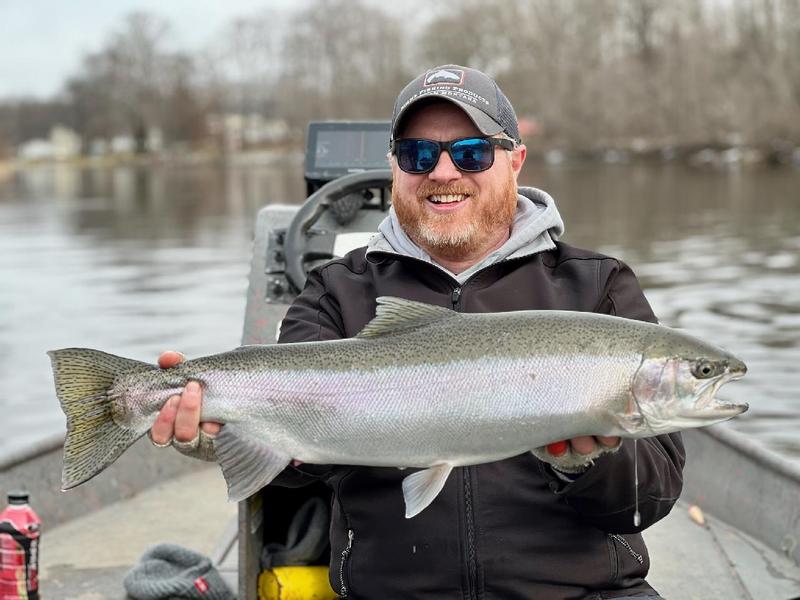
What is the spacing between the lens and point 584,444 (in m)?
2.83

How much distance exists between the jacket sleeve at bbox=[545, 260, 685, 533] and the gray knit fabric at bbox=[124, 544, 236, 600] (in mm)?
2047

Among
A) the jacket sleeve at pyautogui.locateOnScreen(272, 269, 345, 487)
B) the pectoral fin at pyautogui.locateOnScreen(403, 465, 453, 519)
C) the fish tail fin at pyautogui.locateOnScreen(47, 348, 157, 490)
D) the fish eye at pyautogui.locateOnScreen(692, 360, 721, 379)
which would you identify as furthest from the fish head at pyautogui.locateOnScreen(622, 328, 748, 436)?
the fish tail fin at pyautogui.locateOnScreen(47, 348, 157, 490)

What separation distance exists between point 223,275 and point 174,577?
15571mm

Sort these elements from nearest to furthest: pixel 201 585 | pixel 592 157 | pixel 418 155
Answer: pixel 418 155
pixel 201 585
pixel 592 157

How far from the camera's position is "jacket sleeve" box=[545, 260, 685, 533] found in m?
2.91

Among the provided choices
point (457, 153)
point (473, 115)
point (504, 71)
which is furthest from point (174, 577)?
point (504, 71)

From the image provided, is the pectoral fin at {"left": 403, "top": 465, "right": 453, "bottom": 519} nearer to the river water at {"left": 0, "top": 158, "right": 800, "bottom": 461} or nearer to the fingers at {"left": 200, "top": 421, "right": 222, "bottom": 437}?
the fingers at {"left": 200, "top": 421, "right": 222, "bottom": 437}

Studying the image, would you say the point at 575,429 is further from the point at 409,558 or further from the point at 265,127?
the point at 265,127

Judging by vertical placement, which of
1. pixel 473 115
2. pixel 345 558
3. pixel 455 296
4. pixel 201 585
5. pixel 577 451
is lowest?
pixel 201 585

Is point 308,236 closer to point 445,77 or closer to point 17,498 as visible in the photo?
point 445,77

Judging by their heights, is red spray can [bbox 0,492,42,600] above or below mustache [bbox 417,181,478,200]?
below

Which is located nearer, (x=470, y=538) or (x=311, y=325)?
(x=470, y=538)

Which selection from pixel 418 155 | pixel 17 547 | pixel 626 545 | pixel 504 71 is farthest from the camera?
pixel 504 71

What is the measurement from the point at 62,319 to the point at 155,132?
97.5 metres
